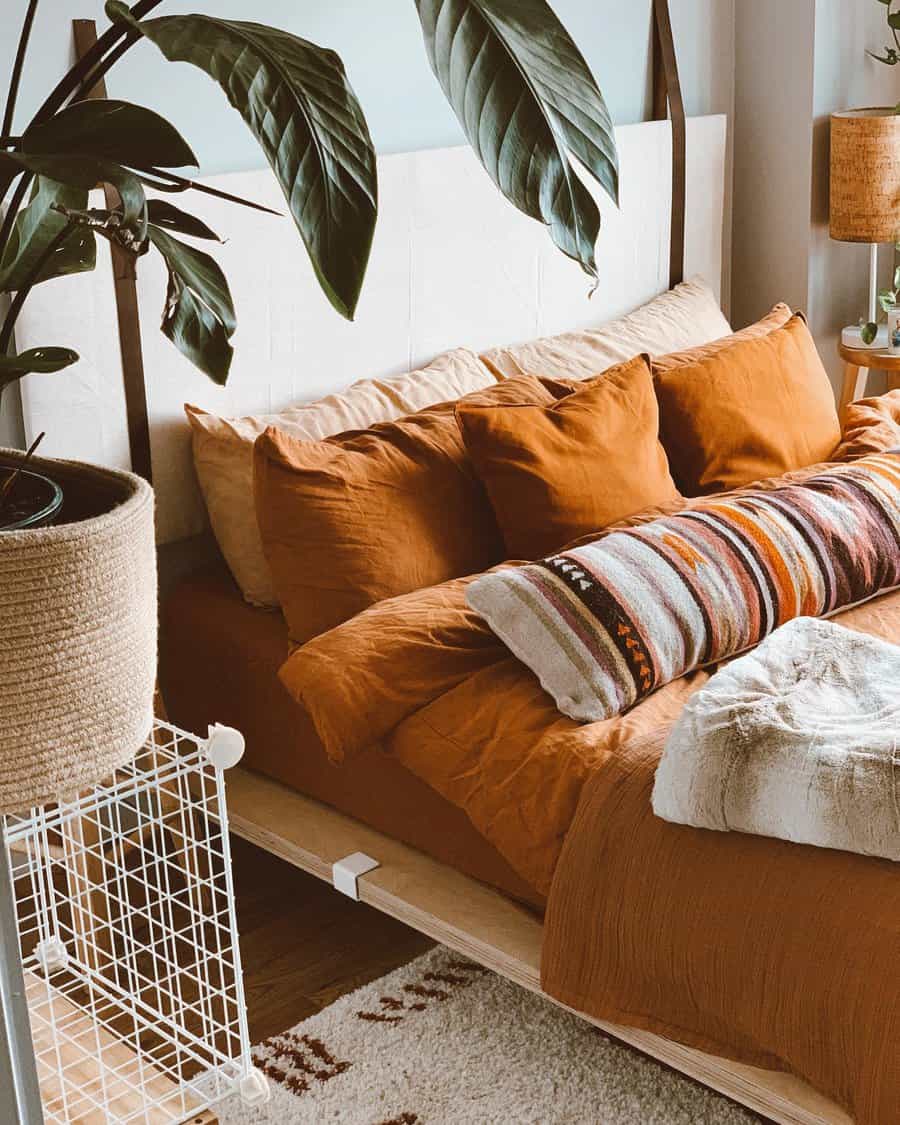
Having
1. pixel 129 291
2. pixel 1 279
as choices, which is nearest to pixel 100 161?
pixel 1 279

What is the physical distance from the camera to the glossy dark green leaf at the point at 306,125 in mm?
968

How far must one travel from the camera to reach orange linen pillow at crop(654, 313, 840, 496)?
109 inches

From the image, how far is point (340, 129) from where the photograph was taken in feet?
3.32

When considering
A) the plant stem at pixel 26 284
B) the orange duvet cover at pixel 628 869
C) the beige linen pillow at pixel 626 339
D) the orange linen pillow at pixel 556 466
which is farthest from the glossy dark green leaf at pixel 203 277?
the beige linen pillow at pixel 626 339

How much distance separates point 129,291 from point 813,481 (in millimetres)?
1188

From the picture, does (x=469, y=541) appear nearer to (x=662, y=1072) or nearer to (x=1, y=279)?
(x=662, y=1072)

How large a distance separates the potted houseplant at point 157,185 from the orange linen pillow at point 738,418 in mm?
1718

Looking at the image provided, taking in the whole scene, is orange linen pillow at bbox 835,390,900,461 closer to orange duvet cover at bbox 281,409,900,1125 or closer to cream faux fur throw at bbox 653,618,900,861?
orange duvet cover at bbox 281,409,900,1125

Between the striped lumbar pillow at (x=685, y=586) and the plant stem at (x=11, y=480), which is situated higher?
the plant stem at (x=11, y=480)

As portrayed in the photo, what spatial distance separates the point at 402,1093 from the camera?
202 centimetres

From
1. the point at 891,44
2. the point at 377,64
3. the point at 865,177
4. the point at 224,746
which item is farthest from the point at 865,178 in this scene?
the point at 224,746

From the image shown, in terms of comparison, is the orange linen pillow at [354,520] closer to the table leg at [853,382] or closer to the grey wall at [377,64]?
the grey wall at [377,64]

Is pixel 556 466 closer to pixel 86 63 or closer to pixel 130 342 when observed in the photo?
pixel 130 342

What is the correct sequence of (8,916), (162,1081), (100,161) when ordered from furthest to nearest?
(162,1081) < (8,916) < (100,161)
